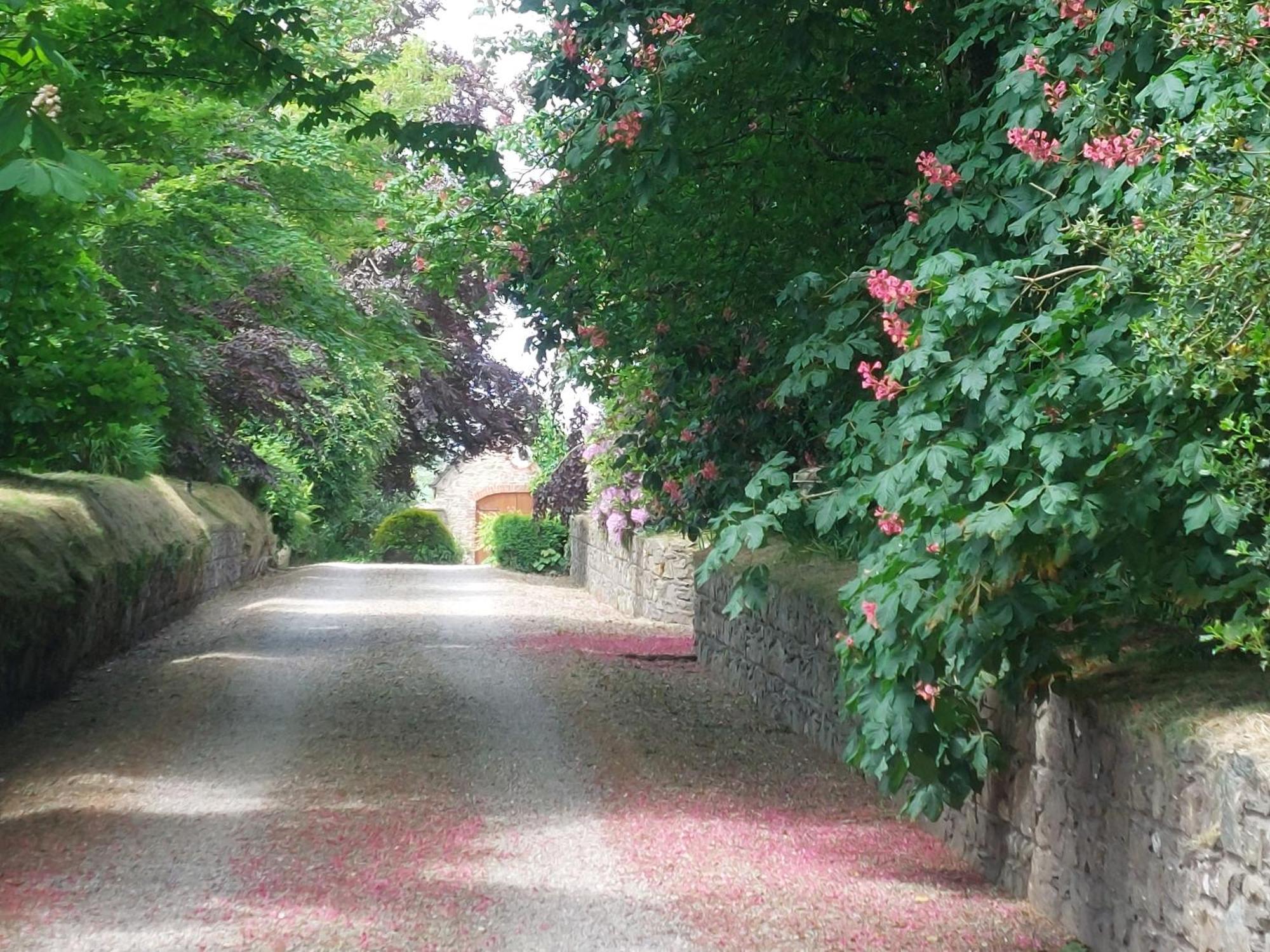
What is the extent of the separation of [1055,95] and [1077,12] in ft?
1.19

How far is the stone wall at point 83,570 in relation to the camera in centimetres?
1097

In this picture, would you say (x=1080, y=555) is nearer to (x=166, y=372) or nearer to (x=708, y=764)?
(x=708, y=764)

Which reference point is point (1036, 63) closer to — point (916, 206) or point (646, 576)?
point (916, 206)

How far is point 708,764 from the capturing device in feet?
32.2

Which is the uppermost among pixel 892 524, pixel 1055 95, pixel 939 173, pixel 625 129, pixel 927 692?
pixel 625 129

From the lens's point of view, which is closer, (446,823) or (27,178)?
(27,178)

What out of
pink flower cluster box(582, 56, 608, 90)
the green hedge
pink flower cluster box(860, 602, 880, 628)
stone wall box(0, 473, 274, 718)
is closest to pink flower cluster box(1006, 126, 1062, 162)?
pink flower cluster box(860, 602, 880, 628)

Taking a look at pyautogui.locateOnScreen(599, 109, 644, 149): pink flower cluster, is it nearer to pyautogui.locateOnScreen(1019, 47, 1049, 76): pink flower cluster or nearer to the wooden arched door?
pyautogui.locateOnScreen(1019, 47, 1049, 76): pink flower cluster

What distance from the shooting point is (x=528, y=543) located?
34094mm

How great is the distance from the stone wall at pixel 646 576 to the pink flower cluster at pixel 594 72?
31.4 ft

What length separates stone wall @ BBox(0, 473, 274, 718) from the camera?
36.0ft

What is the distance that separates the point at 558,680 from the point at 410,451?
21900 millimetres

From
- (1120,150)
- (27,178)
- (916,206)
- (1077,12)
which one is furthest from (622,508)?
(27,178)

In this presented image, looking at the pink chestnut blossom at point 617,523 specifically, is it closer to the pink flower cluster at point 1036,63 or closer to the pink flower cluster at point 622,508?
the pink flower cluster at point 622,508
